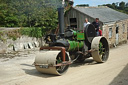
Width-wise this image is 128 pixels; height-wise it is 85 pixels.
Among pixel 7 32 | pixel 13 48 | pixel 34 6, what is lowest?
pixel 13 48

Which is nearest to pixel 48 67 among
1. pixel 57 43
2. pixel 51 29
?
pixel 57 43

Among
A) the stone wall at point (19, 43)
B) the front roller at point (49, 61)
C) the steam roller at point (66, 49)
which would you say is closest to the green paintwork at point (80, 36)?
the steam roller at point (66, 49)

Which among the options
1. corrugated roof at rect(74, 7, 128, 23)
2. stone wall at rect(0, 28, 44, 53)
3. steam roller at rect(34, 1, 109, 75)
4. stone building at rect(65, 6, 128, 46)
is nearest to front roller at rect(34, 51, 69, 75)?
steam roller at rect(34, 1, 109, 75)

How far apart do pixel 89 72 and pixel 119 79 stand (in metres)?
1.65

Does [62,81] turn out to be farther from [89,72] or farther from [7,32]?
[7,32]

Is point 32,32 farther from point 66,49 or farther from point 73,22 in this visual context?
point 66,49

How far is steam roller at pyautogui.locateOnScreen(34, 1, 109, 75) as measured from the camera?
7.11m

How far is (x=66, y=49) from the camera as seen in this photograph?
8000 mm

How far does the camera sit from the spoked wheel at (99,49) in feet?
29.1

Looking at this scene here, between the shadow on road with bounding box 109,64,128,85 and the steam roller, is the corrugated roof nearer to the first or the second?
the steam roller

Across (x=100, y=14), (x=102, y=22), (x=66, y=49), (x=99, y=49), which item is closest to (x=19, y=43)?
(x=102, y=22)

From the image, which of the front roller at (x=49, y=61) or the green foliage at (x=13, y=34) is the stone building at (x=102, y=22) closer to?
the green foliage at (x=13, y=34)

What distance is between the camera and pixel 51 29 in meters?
18.0

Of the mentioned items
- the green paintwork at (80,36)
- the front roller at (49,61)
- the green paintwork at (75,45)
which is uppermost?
the green paintwork at (80,36)
